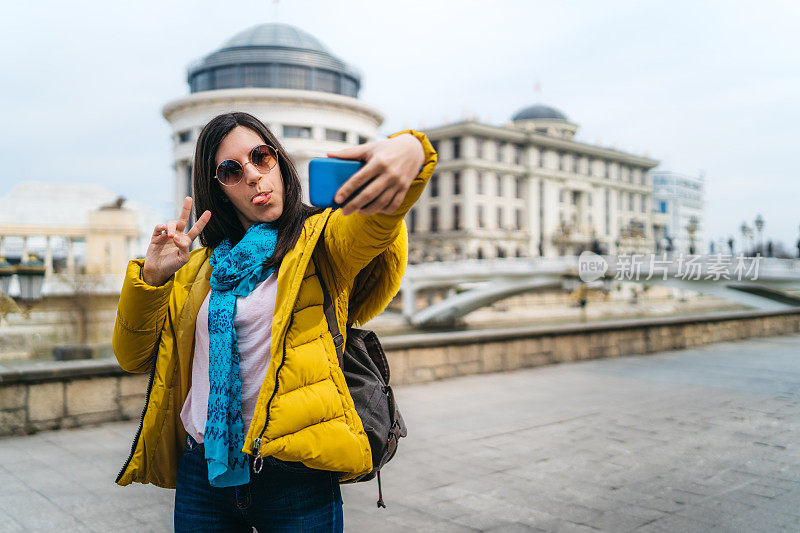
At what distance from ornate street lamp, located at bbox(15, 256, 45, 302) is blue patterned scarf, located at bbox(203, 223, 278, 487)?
7.82 metres

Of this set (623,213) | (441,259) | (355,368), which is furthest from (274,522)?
(623,213)

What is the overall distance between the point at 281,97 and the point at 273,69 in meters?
4.59

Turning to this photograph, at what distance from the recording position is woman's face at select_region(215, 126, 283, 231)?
1.48 m

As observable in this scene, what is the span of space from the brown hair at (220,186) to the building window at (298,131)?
175 ft

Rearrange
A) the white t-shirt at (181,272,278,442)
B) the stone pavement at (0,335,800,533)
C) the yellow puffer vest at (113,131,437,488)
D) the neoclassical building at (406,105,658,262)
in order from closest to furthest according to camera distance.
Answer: the yellow puffer vest at (113,131,437,488), the white t-shirt at (181,272,278,442), the stone pavement at (0,335,800,533), the neoclassical building at (406,105,658,262)

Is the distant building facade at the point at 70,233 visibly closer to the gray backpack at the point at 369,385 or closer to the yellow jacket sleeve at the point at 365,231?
the gray backpack at the point at 369,385

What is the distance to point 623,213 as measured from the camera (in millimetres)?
79750

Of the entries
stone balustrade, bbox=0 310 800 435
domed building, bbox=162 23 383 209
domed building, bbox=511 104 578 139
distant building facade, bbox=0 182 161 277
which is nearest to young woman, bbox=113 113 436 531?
stone balustrade, bbox=0 310 800 435

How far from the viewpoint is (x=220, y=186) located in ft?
5.18

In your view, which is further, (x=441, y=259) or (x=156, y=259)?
(x=441, y=259)

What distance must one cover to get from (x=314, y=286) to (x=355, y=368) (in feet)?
0.75

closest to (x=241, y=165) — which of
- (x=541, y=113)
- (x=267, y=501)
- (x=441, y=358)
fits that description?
(x=267, y=501)

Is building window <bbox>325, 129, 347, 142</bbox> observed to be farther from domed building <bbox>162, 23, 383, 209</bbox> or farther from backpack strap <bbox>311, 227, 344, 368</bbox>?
backpack strap <bbox>311, 227, 344, 368</bbox>

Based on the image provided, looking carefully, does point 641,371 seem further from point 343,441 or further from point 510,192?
point 510,192
